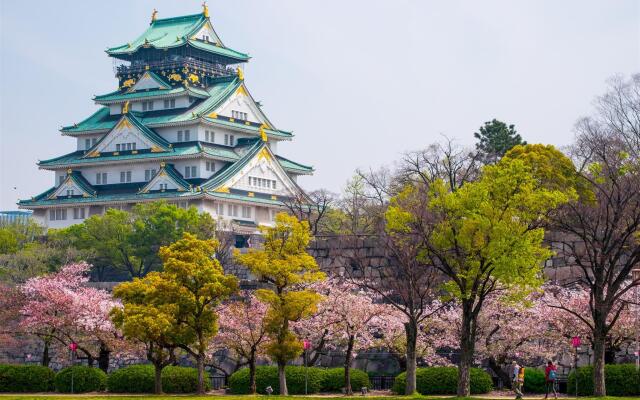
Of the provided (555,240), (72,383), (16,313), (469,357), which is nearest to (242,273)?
(16,313)

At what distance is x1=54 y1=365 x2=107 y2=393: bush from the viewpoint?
57.8 m

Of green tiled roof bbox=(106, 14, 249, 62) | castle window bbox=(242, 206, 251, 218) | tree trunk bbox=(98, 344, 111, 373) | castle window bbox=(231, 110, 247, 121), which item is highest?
green tiled roof bbox=(106, 14, 249, 62)

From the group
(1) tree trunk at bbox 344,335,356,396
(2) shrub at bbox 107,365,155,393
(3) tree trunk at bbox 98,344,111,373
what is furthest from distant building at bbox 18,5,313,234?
(1) tree trunk at bbox 344,335,356,396

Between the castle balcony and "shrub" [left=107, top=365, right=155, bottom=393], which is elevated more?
the castle balcony

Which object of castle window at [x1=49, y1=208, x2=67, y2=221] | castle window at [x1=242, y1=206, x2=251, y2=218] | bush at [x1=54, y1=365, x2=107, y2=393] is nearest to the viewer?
bush at [x1=54, y1=365, x2=107, y2=393]

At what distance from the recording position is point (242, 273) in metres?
76.6

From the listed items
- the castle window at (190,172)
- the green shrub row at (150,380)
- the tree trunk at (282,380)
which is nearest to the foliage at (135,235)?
the castle window at (190,172)

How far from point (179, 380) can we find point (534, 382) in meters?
14.3

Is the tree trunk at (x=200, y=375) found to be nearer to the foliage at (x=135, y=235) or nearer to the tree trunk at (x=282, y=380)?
the tree trunk at (x=282, y=380)

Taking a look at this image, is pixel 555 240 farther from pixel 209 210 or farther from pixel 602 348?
pixel 209 210

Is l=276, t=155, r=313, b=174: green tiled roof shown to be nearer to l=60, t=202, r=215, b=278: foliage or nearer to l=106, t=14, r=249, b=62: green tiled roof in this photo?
l=106, t=14, r=249, b=62: green tiled roof

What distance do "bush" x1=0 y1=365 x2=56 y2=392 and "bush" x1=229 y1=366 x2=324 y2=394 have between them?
847 centimetres

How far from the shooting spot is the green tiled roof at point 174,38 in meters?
112

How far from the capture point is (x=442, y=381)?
52406 millimetres
